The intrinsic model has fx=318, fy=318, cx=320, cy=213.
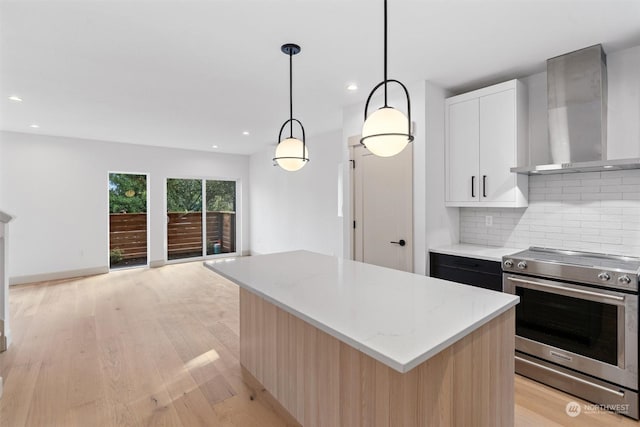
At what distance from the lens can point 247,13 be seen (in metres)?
2.05

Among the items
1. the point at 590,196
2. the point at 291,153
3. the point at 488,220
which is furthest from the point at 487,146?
the point at 291,153

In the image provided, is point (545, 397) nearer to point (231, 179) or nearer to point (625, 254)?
point (625, 254)

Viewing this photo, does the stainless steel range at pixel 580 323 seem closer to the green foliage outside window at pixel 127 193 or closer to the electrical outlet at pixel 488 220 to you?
the electrical outlet at pixel 488 220

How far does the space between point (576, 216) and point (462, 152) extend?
3.64 ft

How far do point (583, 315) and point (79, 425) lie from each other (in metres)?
3.40

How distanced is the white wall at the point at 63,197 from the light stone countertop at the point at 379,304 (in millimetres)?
4965

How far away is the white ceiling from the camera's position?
6.61 feet

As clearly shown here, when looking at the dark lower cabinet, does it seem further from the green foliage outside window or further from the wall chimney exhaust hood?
the green foliage outside window

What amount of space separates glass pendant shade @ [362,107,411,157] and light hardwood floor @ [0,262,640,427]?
1787 millimetres

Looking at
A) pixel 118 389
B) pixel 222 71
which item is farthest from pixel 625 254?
pixel 118 389

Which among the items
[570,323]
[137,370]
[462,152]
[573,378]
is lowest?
[137,370]

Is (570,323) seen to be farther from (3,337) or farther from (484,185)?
(3,337)

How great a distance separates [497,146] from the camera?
2947 millimetres

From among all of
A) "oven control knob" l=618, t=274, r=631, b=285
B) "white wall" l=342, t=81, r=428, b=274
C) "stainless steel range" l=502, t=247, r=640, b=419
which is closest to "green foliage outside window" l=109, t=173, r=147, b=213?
"white wall" l=342, t=81, r=428, b=274
